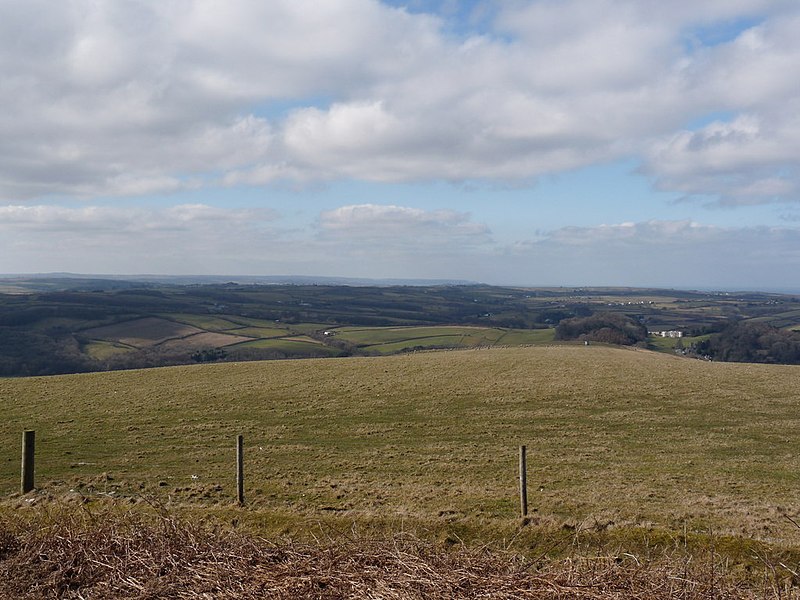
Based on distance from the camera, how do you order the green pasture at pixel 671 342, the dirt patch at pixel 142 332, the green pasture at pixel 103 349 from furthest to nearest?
the dirt patch at pixel 142 332, the green pasture at pixel 103 349, the green pasture at pixel 671 342

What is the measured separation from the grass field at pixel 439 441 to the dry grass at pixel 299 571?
14.5ft

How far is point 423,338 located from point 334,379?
53175 mm

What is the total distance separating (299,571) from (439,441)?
18.3 metres

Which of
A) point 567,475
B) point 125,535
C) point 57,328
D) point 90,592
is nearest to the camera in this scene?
point 90,592

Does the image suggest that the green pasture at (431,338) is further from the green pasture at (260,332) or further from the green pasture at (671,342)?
the green pasture at (671,342)

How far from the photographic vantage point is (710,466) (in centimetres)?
1995

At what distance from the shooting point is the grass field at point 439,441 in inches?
557

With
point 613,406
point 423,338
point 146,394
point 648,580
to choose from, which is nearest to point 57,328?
point 423,338

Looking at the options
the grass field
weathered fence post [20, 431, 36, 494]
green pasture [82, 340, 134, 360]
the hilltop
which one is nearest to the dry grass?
the grass field

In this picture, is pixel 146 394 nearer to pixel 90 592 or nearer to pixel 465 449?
pixel 465 449

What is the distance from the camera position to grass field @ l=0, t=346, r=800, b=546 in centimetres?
1415

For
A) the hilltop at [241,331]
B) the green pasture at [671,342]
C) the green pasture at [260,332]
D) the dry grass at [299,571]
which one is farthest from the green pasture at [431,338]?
the dry grass at [299,571]

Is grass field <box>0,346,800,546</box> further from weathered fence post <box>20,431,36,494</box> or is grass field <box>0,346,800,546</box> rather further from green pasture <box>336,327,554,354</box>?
green pasture <box>336,327,554,354</box>

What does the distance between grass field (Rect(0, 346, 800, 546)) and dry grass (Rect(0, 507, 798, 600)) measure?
14.5ft
